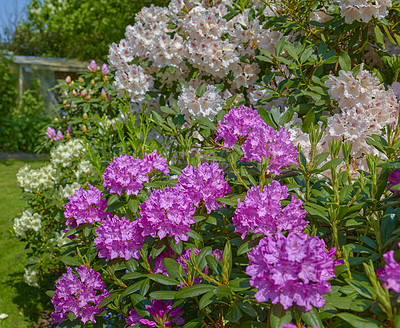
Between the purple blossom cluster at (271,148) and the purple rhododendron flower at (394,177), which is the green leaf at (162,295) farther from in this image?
the purple rhododendron flower at (394,177)

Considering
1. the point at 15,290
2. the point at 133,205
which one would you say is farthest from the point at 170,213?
the point at 15,290

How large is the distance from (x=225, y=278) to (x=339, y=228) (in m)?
0.40

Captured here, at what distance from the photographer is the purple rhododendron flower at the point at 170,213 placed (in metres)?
1.20

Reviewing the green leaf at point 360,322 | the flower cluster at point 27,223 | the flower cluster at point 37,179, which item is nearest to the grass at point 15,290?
the flower cluster at point 27,223

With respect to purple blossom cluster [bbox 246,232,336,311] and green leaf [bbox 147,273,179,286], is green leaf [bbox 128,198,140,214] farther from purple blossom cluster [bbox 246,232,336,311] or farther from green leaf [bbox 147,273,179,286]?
purple blossom cluster [bbox 246,232,336,311]

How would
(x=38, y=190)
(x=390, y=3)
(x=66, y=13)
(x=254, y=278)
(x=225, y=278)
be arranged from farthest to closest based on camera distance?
(x=66, y=13)
(x=38, y=190)
(x=390, y=3)
(x=225, y=278)
(x=254, y=278)

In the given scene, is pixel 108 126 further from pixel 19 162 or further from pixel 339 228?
pixel 19 162

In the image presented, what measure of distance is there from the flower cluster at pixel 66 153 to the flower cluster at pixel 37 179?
0.31ft

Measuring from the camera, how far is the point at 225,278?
3.35 ft

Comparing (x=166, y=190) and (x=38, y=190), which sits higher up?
(x=166, y=190)

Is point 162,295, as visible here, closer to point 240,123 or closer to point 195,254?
point 195,254

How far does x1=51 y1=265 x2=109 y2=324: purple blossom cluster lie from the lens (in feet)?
4.51

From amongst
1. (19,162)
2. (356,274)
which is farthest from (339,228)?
(19,162)

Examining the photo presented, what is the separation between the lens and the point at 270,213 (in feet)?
3.52
